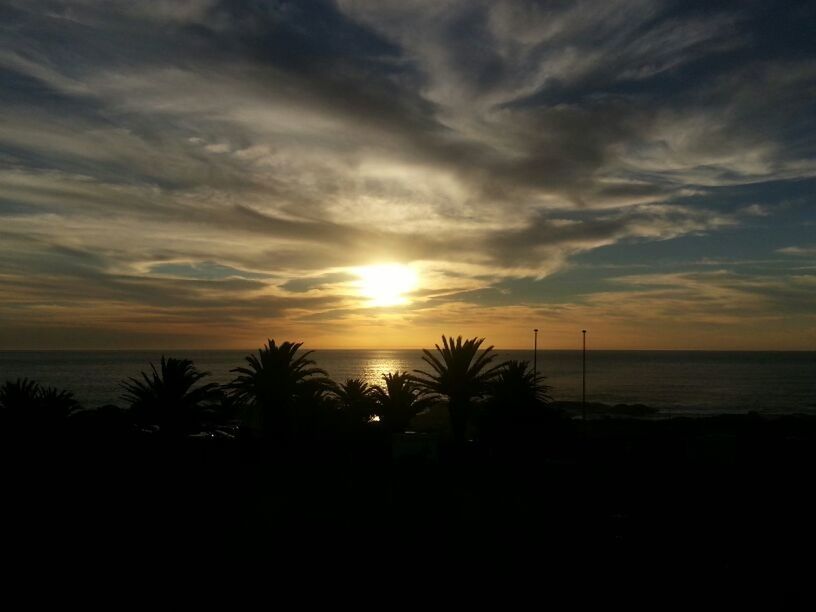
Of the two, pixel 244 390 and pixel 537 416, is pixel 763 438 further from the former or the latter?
pixel 244 390

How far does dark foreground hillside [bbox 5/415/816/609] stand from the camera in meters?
15.3

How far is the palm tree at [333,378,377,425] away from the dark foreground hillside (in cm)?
317

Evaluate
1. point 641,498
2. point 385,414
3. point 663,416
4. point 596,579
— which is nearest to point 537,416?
point 385,414

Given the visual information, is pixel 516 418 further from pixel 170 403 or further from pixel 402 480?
pixel 170 403

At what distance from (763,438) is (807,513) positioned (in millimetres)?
10276

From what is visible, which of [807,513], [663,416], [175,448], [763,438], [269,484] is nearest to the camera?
[807,513]

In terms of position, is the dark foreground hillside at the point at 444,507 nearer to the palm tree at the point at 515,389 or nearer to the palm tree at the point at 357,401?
the palm tree at the point at 515,389

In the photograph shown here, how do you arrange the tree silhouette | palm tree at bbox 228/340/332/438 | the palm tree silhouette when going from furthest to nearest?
the tree silhouette → palm tree at bbox 228/340/332/438 → the palm tree silhouette

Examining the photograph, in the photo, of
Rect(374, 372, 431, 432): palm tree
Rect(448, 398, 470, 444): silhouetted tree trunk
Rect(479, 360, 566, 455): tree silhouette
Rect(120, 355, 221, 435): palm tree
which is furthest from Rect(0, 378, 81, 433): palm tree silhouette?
Rect(479, 360, 566, 455): tree silhouette

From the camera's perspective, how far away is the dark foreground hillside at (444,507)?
1528 centimetres

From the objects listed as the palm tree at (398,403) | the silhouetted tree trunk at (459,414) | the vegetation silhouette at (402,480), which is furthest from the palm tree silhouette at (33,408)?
the silhouetted tree trunk at (459,414)

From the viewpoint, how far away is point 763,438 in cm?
2984

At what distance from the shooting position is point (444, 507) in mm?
21078

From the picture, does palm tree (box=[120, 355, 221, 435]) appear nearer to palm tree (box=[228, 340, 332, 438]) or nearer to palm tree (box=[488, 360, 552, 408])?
Answer: palm tree (box=[228, 340, 332, 438])
